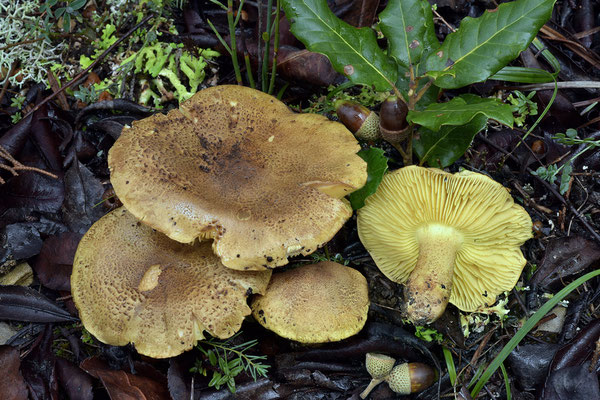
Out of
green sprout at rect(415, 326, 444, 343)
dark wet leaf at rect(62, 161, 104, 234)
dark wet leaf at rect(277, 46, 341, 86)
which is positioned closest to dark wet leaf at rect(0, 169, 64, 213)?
dark wet leaf at rect(62, 161, 104, 234)

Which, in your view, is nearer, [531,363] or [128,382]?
[128,382]

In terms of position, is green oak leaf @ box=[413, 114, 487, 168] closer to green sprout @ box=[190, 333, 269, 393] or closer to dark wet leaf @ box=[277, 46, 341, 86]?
dark wet leaf @ box=[277, 46, 341, 86]

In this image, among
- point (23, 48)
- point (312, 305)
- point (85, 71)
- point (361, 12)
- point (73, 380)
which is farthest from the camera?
point (23, 48)

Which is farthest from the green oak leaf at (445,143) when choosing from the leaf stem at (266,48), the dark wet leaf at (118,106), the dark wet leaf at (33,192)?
the dark wet leaf at (33,192)

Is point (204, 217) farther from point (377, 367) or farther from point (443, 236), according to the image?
point (443, 236)

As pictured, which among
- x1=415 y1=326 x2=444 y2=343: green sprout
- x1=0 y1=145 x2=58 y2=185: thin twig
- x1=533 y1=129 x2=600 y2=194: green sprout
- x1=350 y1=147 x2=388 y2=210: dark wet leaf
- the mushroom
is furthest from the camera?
x1=533 y1=129 x2=600 y2=194: green sprout

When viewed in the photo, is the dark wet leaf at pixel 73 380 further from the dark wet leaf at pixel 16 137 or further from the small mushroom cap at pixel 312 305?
the dark wet leaf at pixel 16 137

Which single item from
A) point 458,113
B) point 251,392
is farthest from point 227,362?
point 458,113

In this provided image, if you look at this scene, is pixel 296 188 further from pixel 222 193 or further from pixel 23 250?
pixel 23 250
